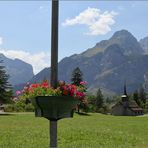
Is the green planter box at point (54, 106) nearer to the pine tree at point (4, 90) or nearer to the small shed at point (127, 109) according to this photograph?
the pine tree at point (4, 90)

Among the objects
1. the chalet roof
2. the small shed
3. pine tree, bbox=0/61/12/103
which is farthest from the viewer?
the chalet roof

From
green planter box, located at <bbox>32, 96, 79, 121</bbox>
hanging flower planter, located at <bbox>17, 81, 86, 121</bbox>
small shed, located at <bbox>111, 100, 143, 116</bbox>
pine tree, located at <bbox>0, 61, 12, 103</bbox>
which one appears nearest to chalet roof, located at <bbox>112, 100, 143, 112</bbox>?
small shed, located at <bbox>111, 100, 143, 116</bbox>

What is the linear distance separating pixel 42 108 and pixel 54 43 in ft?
4.53

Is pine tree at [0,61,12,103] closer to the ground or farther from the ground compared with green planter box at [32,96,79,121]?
farther from the ground

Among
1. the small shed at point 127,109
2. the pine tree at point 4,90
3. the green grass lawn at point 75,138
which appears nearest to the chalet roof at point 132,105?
the small shed at point 127,109

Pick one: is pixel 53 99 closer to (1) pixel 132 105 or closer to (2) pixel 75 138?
(2) pixel 75 138

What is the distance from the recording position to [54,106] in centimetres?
820

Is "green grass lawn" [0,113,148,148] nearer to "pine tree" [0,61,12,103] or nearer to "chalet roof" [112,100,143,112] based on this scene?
"pine tree" [0,61,12,103]

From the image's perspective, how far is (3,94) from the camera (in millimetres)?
71125

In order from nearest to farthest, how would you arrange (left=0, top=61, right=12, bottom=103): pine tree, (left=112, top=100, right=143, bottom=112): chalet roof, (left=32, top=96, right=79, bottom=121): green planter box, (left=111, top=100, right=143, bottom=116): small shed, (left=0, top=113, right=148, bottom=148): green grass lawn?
1. (left=32, top=96, right=79, bottom=121): green planter box
2. (left=0, top=113, right=148, bottom=148): green grass lawn
3. (left=0, top=61, right=12, bottom=103): pine tree
4. (left=111, top=100, right=143, bottom=116): small shed
5. (left=112, top=100, right=143, bottom=112): chalet roof

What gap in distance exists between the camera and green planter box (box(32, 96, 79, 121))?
26.8ft

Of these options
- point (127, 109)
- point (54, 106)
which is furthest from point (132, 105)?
point (54, 106)

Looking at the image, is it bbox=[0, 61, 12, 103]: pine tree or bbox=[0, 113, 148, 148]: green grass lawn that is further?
bbox=[0, 61, 12, 103]: pine tree

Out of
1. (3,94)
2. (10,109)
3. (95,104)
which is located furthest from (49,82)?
(95,104)
